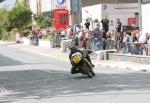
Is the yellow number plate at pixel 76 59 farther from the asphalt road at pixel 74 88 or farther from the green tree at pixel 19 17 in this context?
the green tree at pixel 19 17

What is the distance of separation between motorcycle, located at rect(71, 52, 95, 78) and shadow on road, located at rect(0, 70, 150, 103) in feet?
0.86

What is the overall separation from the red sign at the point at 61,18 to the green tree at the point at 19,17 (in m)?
26.2

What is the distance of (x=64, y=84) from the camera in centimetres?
1936

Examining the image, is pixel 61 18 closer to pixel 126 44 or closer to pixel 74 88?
pixel 126 44

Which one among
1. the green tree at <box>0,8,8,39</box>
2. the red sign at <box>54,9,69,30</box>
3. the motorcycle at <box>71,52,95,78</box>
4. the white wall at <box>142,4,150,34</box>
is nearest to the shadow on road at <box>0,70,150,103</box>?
the motorcycle at <box>71,52,95,78</box>

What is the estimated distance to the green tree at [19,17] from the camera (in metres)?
74.7

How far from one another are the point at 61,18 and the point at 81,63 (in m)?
27.0

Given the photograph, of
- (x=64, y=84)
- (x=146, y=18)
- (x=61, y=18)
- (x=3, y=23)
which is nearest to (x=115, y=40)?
(x=146, y=18)

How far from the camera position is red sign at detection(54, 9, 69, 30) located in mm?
47781

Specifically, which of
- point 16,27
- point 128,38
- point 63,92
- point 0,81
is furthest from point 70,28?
point 16,27

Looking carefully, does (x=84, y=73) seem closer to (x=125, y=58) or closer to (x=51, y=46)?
(x=125, y=58)

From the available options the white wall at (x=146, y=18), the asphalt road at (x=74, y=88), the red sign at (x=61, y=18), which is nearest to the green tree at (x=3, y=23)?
the red sign at (x=61, y=18)

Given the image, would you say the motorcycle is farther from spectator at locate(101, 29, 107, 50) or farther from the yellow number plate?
spectator at locate(101, 29, 107, 50)

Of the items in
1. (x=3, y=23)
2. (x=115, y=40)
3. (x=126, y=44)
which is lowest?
(x=126, y=44)
